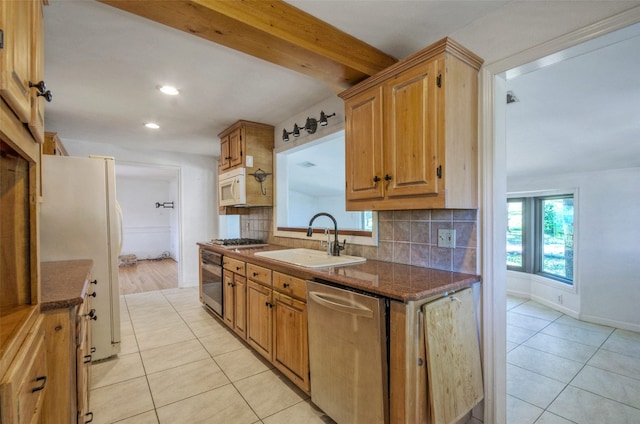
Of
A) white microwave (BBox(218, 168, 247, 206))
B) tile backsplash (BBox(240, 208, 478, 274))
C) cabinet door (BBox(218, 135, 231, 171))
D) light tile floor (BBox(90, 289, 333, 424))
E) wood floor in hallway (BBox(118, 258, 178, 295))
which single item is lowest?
wood floor in hallway (BBox(118, 258, 178, 295))

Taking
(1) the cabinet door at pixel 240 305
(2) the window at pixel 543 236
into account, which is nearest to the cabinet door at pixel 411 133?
(1) the cabinet door at pixel 240 305

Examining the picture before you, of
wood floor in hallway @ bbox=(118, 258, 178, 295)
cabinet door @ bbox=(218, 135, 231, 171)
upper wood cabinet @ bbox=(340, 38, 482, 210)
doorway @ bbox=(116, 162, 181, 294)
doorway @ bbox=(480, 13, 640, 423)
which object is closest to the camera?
upper wood cabinet @ bbox=(340, 38, 482, 210)

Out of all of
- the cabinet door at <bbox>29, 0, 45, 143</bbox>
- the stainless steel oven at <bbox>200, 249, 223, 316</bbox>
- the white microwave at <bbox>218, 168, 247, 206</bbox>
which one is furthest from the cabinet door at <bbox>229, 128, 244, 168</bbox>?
the cabinet door at <bbox>29, 0, 45, 143</bbox>

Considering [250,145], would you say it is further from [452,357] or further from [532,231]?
[532,231]

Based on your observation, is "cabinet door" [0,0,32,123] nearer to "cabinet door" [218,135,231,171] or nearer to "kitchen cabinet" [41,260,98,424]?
"kitchen cabinet" [41,260,98,424]

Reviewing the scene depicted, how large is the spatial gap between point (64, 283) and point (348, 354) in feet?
5.17

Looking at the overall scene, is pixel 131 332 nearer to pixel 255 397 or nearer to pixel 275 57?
pixel 255 397

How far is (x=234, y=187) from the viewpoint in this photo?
3.41 metres

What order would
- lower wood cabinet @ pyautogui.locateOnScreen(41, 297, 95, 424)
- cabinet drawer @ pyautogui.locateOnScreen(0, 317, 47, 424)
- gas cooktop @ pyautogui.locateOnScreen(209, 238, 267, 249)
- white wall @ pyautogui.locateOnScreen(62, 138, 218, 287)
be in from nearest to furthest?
cabinet drawer @ pyautogui.locateOnScreen(0, 317, 47, 424)
lower wood cabinet @ pyautogui.locateOnScreen(41, 297, 95, 424)
gas cooktop @ pyautogui.locateOnScreen(209, 238, 267, 249)
white wall @ pyautogui.locateOnScreen(62, 138, 218, 287)

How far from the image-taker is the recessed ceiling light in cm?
250

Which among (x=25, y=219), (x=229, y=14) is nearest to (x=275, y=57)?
(x=229, y=14)

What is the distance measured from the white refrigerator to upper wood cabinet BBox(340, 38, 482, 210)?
2208mm

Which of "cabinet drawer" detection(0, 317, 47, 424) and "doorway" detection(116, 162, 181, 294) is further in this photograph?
"doorway" detection(116, 162, 181, 294)

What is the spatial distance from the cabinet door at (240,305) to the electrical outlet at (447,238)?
1.69 m
